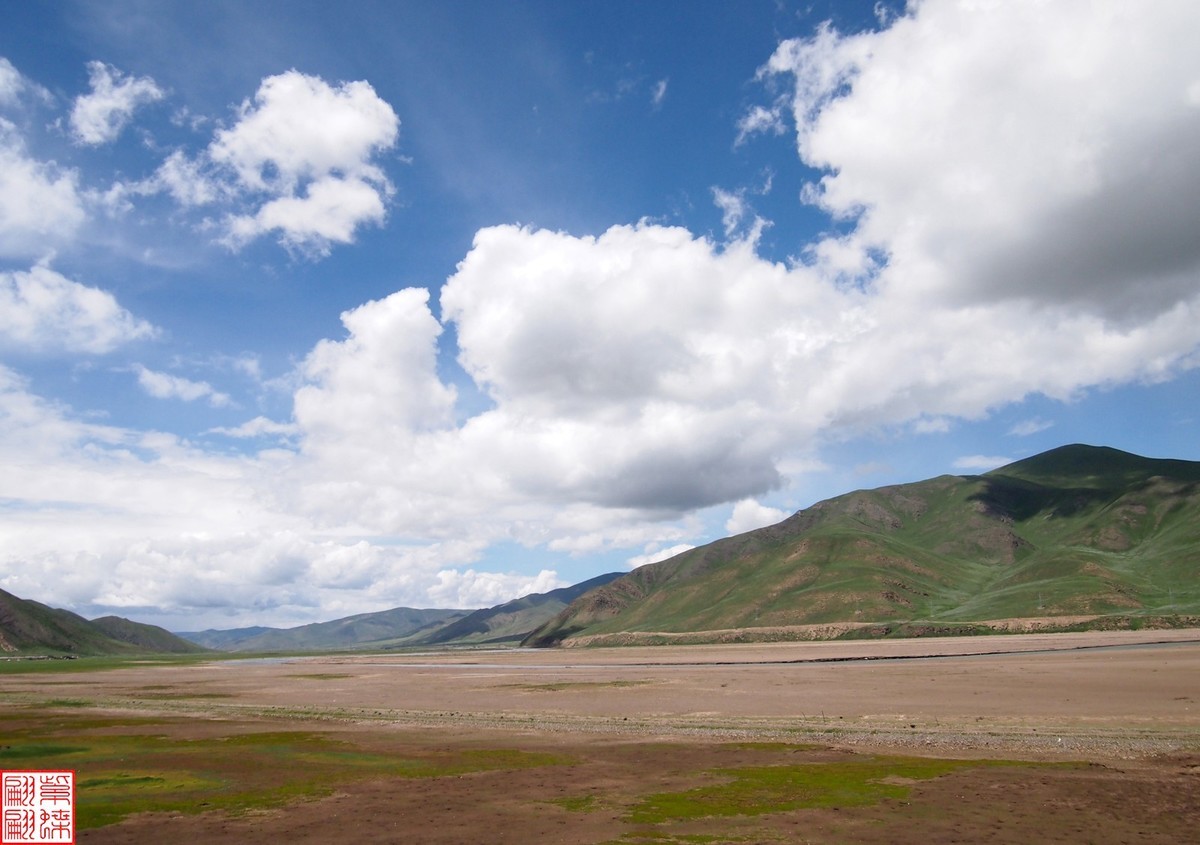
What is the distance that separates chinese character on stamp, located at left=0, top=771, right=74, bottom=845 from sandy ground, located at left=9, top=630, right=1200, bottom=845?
1.42 m

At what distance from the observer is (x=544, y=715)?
182 ft

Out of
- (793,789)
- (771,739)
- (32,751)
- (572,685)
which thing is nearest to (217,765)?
(32,751)

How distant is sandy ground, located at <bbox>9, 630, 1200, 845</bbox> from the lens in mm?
22734

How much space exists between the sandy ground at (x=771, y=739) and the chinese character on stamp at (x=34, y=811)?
1.42m

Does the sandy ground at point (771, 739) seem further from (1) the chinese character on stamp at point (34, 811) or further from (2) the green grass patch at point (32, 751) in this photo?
(2) the green grass patch at point (32, 751)

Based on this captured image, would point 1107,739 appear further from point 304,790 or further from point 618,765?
point 304,790

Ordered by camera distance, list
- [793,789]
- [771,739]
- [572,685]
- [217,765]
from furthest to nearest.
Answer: [572,685], [771,739], [217,765], [793,789]

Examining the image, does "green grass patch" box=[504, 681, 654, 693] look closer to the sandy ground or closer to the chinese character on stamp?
the sandy ground

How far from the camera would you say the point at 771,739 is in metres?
40.3

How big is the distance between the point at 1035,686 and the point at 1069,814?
147 ft

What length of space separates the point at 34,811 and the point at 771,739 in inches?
1293

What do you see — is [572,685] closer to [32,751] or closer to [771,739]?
[771,739]

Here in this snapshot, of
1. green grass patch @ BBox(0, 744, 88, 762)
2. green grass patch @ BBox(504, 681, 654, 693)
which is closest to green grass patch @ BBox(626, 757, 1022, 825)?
green grass patch @ BBox(0, 744, 88, 762)

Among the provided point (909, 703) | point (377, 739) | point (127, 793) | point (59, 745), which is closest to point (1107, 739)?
point (909, 703)
